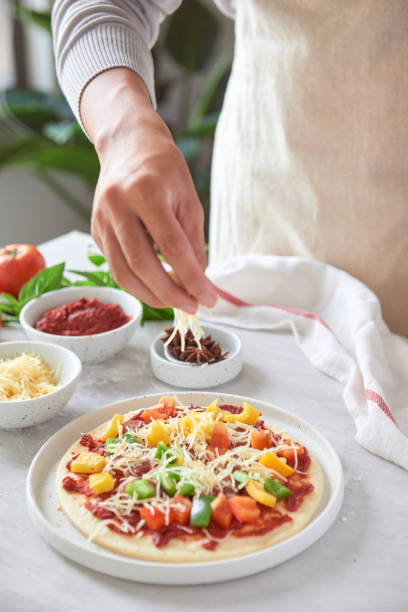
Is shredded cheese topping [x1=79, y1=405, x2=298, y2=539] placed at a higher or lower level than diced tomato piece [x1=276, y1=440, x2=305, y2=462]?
higher

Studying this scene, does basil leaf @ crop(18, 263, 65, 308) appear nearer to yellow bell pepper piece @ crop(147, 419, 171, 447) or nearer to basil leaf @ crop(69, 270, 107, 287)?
basil leaf @ crop(69, 270, 107, 287)

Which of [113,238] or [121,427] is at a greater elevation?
[113,238]

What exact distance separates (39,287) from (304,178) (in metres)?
0.75

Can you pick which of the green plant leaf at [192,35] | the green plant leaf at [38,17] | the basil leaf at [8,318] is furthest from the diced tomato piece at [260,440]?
the green plant leaf at [192,35]

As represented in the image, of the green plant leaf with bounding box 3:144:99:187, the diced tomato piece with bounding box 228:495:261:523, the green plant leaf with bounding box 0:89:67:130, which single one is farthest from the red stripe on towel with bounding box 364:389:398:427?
the green plant leaf with bounding box 0:89:67:130

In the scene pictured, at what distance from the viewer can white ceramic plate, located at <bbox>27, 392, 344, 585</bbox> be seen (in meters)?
0.89

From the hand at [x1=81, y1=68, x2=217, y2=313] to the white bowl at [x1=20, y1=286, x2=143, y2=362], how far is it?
1.38 ft

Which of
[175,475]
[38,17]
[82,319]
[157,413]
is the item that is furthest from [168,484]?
[38,17]

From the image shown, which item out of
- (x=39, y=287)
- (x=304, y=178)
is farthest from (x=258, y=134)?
(x=39, y=287)

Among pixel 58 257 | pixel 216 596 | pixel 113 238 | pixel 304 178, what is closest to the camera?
pixel 216 596

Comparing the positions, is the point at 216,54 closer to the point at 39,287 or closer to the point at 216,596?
the point at 39,287

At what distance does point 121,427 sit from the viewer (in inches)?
46.1

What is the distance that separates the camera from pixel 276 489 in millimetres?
1030

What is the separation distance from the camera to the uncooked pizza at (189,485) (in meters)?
0.95
